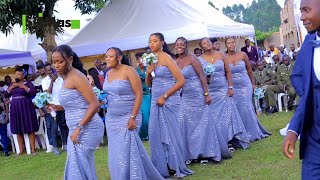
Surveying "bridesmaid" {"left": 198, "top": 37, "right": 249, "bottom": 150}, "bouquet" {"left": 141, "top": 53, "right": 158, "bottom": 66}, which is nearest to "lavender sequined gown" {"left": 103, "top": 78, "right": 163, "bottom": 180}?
"bouquet" {"left": 141, "top": 53, "right": 158, "bottom": 66}

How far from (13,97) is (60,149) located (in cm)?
154

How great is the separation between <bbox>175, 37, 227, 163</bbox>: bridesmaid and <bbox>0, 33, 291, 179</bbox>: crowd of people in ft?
0.05

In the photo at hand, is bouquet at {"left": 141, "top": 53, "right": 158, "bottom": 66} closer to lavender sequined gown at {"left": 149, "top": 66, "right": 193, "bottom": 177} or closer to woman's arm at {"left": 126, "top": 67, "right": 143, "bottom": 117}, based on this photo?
lavender sequined gown at {"left": 149, "top": 66, "right": 193, "bottom": 177}

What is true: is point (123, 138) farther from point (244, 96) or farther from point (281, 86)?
point (281, 86)

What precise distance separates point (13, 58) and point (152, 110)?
1071 cm

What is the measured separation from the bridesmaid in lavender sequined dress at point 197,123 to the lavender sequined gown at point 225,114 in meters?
0.85

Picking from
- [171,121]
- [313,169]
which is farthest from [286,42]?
[313,169]

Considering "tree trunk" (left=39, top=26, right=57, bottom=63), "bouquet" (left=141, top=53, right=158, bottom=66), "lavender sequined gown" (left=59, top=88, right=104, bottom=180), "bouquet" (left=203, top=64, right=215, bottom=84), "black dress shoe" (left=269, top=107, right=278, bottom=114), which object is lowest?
"black dress shoe" (left=269, top=107, right=278, bottom=114)

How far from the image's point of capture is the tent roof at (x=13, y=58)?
16.7m

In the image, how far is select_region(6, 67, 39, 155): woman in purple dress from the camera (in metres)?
11.2

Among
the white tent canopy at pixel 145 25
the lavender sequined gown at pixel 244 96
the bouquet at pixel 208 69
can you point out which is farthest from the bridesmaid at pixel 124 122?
the white tent canopy at pixel 145 25

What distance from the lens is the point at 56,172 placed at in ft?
29.1

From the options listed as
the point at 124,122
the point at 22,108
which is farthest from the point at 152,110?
the point at 22,108

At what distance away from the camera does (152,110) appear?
729cm
